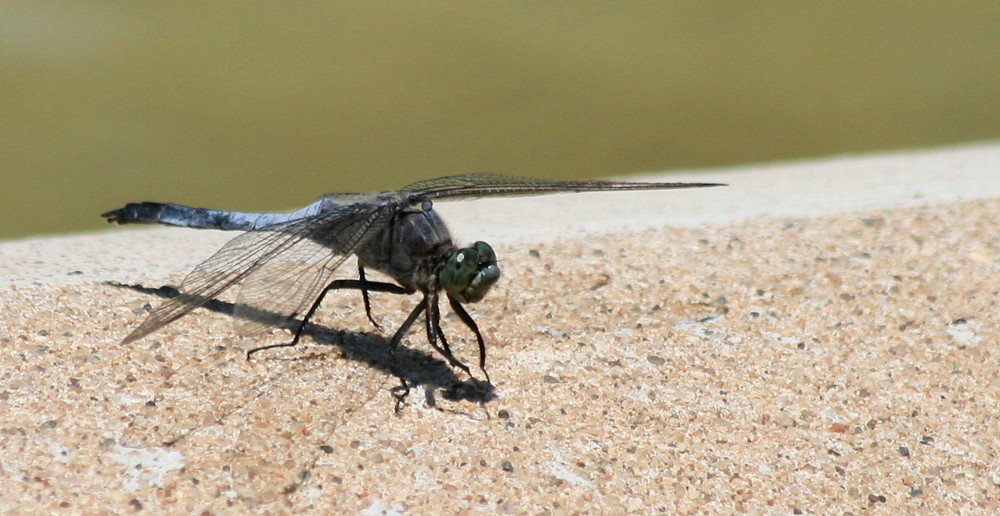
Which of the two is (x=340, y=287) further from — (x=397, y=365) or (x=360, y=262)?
(x=397, y=365)

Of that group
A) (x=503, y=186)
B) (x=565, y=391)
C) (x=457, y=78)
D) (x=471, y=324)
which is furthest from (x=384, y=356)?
(x=457, y=78)

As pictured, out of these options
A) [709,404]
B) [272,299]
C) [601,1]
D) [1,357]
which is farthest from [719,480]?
[601,1]

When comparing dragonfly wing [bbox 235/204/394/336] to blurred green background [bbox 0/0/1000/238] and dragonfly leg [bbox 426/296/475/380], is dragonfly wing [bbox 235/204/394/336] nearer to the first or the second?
dragonfly leg [bbox 426/296/475/380]

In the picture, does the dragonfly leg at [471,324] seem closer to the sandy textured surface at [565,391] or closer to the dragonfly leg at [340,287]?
the sandy textured surface at [565,391]

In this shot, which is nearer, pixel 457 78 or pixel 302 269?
pixel 302 269

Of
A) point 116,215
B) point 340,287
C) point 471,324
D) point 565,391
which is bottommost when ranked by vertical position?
point 565,391

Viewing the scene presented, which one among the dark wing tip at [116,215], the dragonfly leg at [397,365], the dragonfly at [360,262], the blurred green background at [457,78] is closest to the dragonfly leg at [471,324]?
the dragonfly at [360,262]

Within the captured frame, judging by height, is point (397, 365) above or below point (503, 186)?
below

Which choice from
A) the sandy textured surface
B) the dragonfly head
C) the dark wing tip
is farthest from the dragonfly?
the dark wing tip
